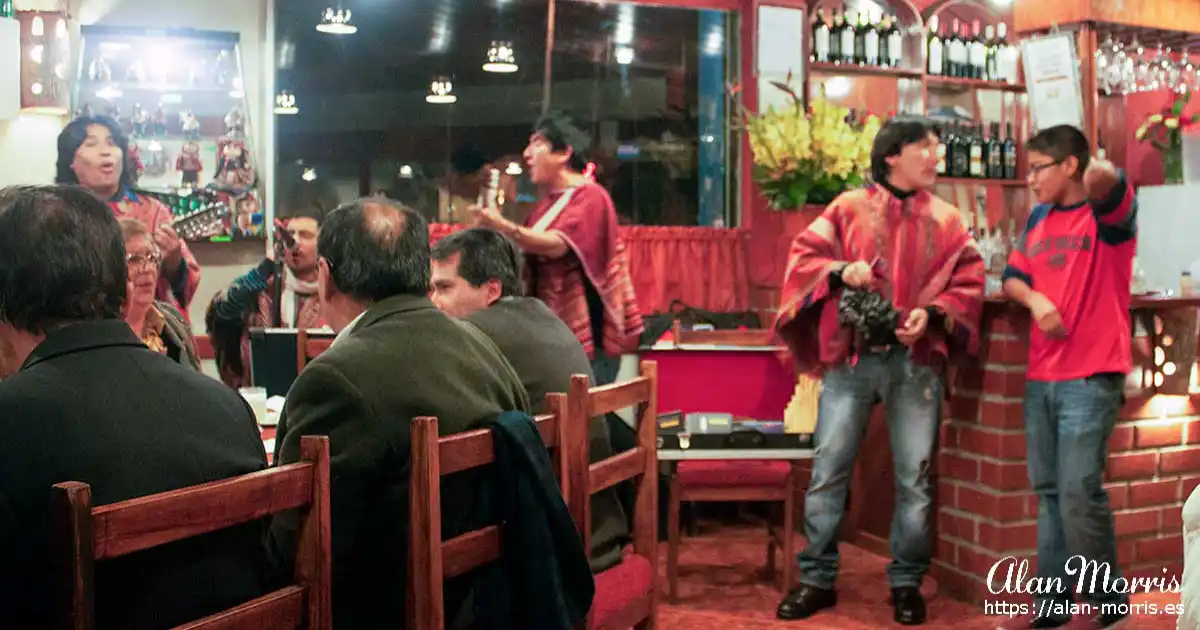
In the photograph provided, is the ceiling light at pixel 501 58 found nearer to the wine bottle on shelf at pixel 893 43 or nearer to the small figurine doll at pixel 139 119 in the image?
the small figurine doll at pixel 139 119

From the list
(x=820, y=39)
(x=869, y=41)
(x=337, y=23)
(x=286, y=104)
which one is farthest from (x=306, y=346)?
(x=869, y=41)

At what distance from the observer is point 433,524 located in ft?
5.74

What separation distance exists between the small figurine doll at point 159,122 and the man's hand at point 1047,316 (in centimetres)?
357

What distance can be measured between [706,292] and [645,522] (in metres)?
3.38

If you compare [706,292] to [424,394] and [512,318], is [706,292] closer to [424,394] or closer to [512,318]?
[512,318]

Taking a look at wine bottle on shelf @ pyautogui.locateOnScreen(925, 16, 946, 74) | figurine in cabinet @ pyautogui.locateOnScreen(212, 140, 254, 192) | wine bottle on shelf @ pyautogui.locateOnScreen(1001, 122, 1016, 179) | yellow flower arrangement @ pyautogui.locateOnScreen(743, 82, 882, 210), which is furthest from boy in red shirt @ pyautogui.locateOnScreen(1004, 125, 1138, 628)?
figurine in cabinet @ pyautogui.locateOnScreen(212, 140, 254, 192)

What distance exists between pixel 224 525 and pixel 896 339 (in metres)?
2.69

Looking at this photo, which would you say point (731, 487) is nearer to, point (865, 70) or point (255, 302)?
point (255, 302)

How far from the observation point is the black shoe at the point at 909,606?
379 cm

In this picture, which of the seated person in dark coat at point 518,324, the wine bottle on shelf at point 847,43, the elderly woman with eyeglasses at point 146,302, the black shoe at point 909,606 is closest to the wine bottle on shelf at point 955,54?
the wine bottle on shelf at point 847,43

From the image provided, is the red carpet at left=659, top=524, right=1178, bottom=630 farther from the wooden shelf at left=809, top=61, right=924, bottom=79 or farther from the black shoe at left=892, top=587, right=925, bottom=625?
the wooden shelf at left=809, top=61, right=924, bottom=79

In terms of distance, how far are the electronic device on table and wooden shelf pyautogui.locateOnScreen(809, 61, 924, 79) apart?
2.45m

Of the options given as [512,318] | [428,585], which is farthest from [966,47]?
[428,585]

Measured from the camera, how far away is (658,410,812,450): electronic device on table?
3.96m
